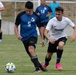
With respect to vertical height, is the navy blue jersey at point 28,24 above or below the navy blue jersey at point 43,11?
above

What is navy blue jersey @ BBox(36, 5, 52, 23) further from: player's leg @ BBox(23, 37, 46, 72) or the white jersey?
player's leg @ BBox(23, 37, 46, 72)

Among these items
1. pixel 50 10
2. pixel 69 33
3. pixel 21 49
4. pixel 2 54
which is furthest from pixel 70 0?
pixel 2 54

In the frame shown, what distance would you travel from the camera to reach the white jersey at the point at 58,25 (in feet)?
39.3

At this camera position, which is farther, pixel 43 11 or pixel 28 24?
pixel 43 11

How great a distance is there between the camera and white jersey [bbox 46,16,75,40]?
472 inches

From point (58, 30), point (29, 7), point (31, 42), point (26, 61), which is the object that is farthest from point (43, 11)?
point (29, 7)

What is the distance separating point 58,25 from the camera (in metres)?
12.0

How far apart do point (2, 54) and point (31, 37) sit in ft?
13.6

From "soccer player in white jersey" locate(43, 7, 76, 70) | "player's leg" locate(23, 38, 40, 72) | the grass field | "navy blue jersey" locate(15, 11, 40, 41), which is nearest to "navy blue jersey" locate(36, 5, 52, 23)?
the grass field

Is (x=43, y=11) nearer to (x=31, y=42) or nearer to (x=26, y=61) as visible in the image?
(x=26, y=61)

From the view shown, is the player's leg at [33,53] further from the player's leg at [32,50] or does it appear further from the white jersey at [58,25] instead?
the white jersey at [58,25]

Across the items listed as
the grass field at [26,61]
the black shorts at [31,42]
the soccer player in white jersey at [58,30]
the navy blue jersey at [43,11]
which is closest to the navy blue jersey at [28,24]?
the black shorts at [31,42]

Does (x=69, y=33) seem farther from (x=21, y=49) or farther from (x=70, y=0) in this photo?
(x=21, y=49)

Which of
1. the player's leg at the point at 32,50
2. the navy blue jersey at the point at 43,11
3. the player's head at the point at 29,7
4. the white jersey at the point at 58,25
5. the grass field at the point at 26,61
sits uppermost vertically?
the player's head at the point at 29,7
